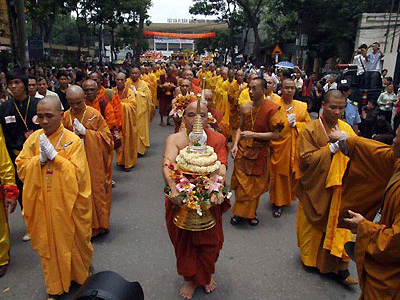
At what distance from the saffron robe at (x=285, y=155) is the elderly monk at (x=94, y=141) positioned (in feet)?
7.58

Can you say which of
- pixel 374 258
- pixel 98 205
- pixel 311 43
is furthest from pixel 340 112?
pixel 311 43

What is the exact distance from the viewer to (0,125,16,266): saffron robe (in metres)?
3.43

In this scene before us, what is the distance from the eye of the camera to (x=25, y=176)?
3.02m

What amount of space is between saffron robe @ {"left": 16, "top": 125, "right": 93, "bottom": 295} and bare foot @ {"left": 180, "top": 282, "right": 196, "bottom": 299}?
0.98 metres

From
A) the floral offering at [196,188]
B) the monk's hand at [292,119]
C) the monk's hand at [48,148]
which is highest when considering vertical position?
the monk's hand at [48,148]

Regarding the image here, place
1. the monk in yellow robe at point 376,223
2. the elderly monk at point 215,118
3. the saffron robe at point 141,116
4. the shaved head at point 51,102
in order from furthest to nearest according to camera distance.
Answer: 1. the saffron robe at point 141,116
2. the elderly monk at point 215,118
3. the shaved head at point 51,102
4. the monk in yellow robe at point 376,223

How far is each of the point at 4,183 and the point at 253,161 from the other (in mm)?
2806

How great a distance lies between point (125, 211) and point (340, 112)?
10.8 ft

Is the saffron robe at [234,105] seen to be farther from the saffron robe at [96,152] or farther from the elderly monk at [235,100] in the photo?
the saffron robe at [96,152]

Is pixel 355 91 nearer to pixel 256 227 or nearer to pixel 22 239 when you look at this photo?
pixel 256 227

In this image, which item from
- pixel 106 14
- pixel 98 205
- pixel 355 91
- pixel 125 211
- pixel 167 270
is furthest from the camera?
pixel 106 14

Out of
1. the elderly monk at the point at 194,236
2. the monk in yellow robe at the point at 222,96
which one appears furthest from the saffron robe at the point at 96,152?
the monk in yellow robe at the point at 222,96

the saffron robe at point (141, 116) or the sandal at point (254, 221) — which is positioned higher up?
the saffron robe at point (141, 116)

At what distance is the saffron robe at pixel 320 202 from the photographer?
3.38 meters
